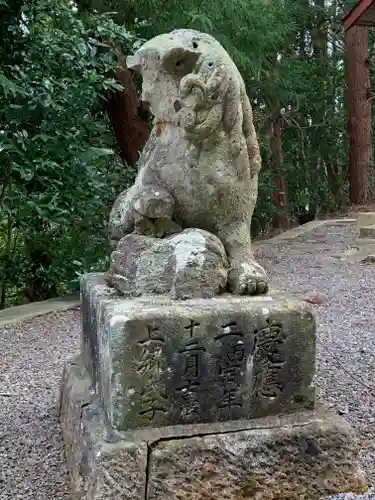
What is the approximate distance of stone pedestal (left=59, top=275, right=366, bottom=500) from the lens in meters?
1.94

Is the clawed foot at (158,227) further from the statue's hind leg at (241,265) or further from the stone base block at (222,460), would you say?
the stone base block at (222,460)

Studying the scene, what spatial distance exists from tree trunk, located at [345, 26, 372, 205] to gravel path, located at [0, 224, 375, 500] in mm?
5039

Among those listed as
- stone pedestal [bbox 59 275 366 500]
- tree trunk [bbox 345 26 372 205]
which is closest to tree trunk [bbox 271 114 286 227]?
tree trunk [bbox 345 26 372 205]

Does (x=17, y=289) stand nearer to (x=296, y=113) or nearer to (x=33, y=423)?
(x=33, y=423)

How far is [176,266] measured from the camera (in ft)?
6.88

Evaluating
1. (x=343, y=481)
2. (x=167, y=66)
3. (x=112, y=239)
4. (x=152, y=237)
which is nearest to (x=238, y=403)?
(x=343, y=481)

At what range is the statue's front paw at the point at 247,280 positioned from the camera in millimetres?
2170

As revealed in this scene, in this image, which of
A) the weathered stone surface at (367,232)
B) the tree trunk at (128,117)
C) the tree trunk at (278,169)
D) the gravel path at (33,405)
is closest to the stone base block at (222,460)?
the gravel path at (33,405)

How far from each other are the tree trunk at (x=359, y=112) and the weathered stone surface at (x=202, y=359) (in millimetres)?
9407

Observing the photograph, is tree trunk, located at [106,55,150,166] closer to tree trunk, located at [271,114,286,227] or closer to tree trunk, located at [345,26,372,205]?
tree trunk, located at [271,114,286,227]

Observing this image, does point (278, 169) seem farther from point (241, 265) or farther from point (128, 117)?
point (241, 265)

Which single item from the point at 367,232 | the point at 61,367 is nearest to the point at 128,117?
the point at 367,232

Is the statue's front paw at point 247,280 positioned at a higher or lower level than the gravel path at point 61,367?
higher

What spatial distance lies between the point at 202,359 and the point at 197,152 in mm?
697
